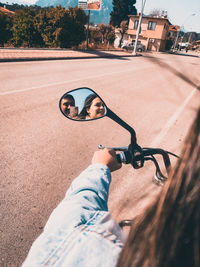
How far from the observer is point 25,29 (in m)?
17.4

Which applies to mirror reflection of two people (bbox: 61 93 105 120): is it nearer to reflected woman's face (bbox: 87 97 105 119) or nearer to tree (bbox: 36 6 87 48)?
reflected woman's face (bbox: 87 97 105 119)

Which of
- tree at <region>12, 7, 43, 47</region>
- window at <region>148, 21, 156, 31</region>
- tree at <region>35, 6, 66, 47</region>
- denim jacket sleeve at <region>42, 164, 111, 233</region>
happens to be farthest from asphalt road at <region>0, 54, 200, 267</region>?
window at <region>148, 21, 156, 31</region>

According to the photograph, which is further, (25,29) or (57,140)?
(25,29)

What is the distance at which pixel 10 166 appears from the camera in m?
2.96

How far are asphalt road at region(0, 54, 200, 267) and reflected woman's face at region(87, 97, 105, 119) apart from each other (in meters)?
0.59

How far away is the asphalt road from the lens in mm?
938

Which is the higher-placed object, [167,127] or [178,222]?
[178,222]

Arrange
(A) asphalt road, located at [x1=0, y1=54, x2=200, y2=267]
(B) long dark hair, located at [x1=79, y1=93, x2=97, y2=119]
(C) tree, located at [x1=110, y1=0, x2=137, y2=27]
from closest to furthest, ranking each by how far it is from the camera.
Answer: (A) asphalt road, located at [x1=0, y1=54, x2=200, y2=267] < (B) long dark hair, located at [x1=79, y1=93, x2=97, y2=119] < (C) tree, located at [x1=110, y1=0, x2=137, y2=27]

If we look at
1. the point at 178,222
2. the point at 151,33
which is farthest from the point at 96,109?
the point at 151,33

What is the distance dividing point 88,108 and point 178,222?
3.80 ft

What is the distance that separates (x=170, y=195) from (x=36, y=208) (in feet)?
7.35

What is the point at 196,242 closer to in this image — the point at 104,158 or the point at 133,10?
the point at 104,158

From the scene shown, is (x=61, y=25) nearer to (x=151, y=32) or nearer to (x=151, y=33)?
(x=151, y=33)

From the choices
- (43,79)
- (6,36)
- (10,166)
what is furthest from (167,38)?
(10,166)
